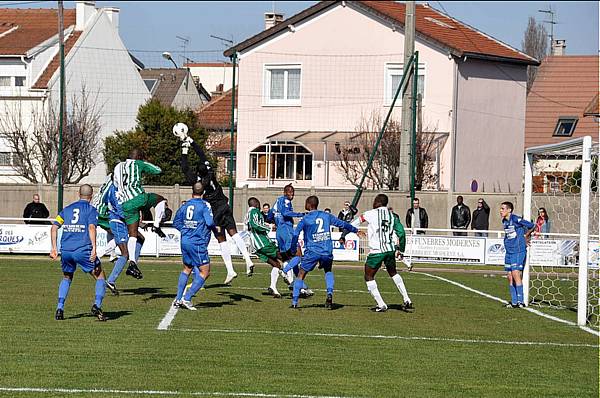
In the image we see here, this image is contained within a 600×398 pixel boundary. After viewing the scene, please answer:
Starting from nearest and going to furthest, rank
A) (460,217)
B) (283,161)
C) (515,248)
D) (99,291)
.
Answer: (99,291) → (515,248) → (460,217) → (283,161)

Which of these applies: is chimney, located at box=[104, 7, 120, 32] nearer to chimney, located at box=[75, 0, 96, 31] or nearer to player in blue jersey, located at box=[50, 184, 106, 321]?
chimney, located at box=[75, 0, 96, 31]

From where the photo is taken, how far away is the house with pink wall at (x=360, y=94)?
4394cm

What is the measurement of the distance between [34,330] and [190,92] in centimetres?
5810

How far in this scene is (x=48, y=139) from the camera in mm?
46219

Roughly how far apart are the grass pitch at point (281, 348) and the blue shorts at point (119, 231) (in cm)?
107

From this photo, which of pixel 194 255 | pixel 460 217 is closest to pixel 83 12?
pixel 460 217

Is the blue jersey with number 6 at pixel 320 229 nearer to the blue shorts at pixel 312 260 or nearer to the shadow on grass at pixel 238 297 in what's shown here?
the blue shorts at pixel 312 260

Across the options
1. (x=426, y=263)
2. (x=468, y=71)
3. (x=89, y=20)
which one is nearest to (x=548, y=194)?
(x=426, y=263)

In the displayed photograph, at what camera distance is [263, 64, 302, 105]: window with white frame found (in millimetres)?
46000

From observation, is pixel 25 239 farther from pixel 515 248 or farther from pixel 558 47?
pixel 558 47

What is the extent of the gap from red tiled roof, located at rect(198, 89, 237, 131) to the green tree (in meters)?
9.32

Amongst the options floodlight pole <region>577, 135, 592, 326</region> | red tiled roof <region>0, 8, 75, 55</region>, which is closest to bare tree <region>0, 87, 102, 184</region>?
red tiled roof <region>0, 8, 75, 55</region>

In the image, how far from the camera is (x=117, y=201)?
1781cm

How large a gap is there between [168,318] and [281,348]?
3.11 meters
